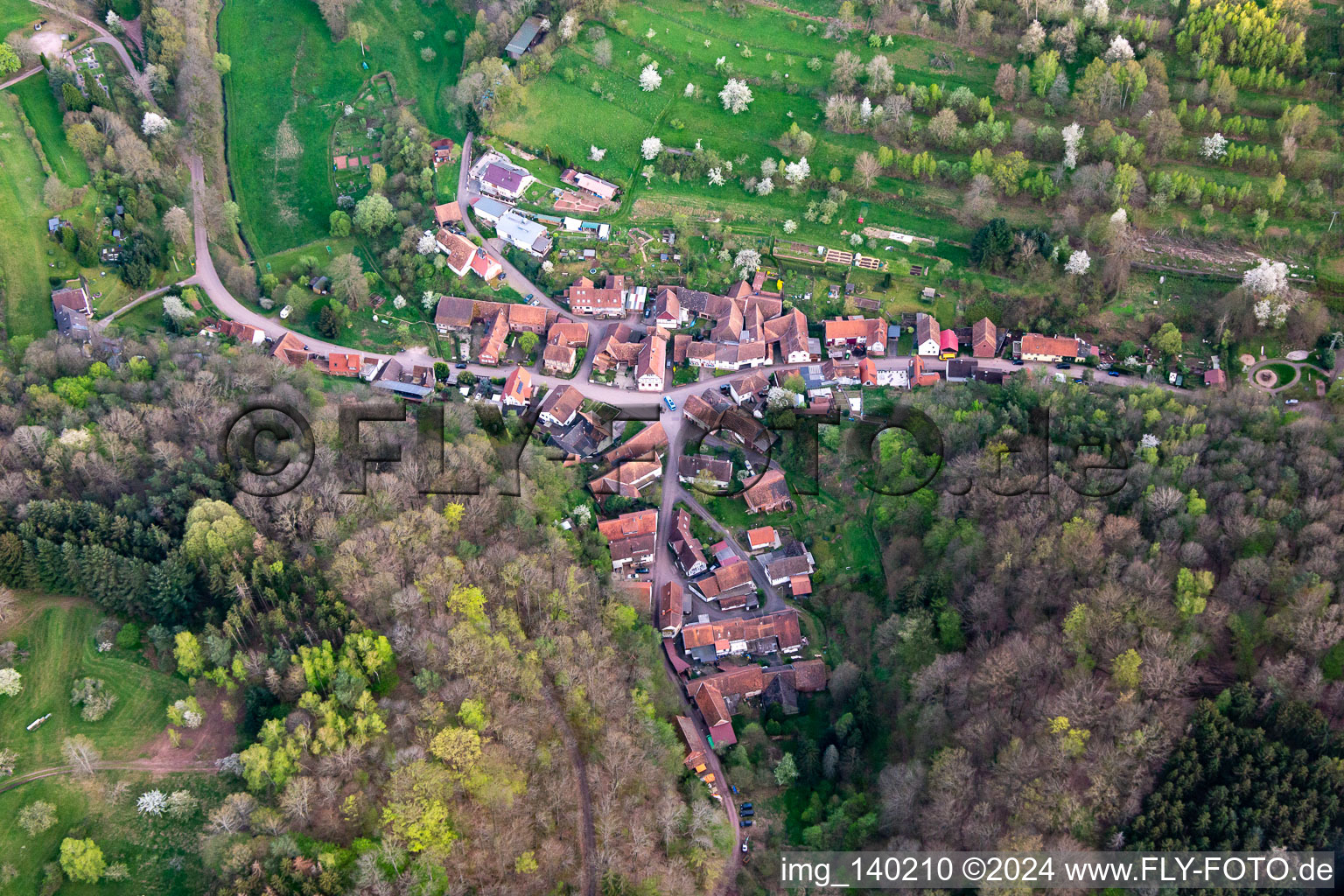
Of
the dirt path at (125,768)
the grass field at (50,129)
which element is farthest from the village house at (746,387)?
the grass field at (50,129)

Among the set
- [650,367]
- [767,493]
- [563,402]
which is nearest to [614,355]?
[650,367]

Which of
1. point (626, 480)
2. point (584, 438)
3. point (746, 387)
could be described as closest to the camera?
point (626, 480)

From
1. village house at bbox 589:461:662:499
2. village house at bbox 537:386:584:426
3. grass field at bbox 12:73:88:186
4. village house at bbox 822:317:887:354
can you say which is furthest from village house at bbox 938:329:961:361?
grass field at bbox 12:73:88:186

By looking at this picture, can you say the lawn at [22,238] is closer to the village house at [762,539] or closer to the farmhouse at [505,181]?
the farmhouse at [505,181]

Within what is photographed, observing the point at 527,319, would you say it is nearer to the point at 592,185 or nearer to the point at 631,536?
the point at 592,185

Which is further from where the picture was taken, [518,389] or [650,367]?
[518,389]

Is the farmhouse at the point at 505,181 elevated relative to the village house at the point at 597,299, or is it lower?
elevated

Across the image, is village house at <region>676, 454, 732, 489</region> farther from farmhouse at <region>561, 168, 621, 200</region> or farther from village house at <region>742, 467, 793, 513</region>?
farmhouse at <region>561, 168, 621, 200</region>
